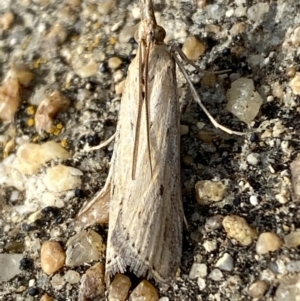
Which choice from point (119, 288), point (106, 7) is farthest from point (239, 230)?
point (106, 7)

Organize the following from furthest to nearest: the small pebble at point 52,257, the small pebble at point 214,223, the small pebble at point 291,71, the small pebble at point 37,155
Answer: the small pebble at point 37,155 < the small pebble at point 291,71 < the small pebble at point 52,257 < the small pebble at point 214,223

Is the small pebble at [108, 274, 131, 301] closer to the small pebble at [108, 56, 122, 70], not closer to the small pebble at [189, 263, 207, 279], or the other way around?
the small pebble at [189, 263, 207, 279]

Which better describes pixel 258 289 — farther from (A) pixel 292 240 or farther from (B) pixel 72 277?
(B) pixel 72 277

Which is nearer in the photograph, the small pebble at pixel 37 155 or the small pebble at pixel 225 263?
the small pebble at pixel 225 263


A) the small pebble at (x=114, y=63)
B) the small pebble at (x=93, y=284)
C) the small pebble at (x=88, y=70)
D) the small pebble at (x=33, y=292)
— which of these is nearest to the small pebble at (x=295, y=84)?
the small pebble at (x=114, y=63)

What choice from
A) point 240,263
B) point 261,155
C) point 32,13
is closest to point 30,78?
point 32,13

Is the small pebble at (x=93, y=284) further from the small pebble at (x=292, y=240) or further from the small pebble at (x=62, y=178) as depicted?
the small pebble at (x=292, y=240)
